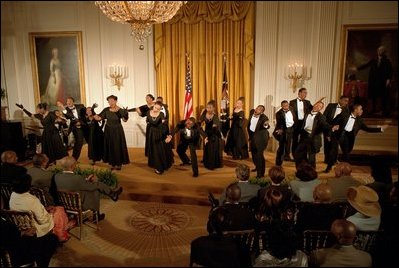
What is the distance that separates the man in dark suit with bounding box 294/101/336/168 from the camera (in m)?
7.20

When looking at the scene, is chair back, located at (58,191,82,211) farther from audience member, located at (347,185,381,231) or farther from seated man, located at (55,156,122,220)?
audience member, located at (347,185,381,231)

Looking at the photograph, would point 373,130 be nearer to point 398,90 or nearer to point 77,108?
point 398,90

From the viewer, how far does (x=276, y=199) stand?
3.83 meters

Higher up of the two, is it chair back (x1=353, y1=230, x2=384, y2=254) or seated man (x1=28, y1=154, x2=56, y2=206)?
seated man (x1=28, y1=154, x2=56, y2=206)

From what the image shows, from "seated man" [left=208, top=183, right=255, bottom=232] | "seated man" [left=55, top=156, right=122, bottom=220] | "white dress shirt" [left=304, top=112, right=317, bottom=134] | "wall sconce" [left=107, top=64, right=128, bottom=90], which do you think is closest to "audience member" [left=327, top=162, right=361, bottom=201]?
"seated man" [left=208, top=183, right=255, bottom=232]

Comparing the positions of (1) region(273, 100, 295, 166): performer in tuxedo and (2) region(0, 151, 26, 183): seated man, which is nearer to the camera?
(2) region(0, 151, 26, 183): seated man

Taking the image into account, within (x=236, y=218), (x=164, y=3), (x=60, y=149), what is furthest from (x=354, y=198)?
(x=60, y=149)

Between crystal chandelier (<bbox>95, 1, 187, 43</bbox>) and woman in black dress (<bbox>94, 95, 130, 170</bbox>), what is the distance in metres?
2.02

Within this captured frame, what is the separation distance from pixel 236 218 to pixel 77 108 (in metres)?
5.82

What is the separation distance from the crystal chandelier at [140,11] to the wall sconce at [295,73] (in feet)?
12.3

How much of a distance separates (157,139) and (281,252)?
462 cm

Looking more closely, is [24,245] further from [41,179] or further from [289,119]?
[289,119]

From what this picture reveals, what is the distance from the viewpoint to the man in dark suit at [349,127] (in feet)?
23.6

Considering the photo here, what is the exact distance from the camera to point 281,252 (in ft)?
10.3
